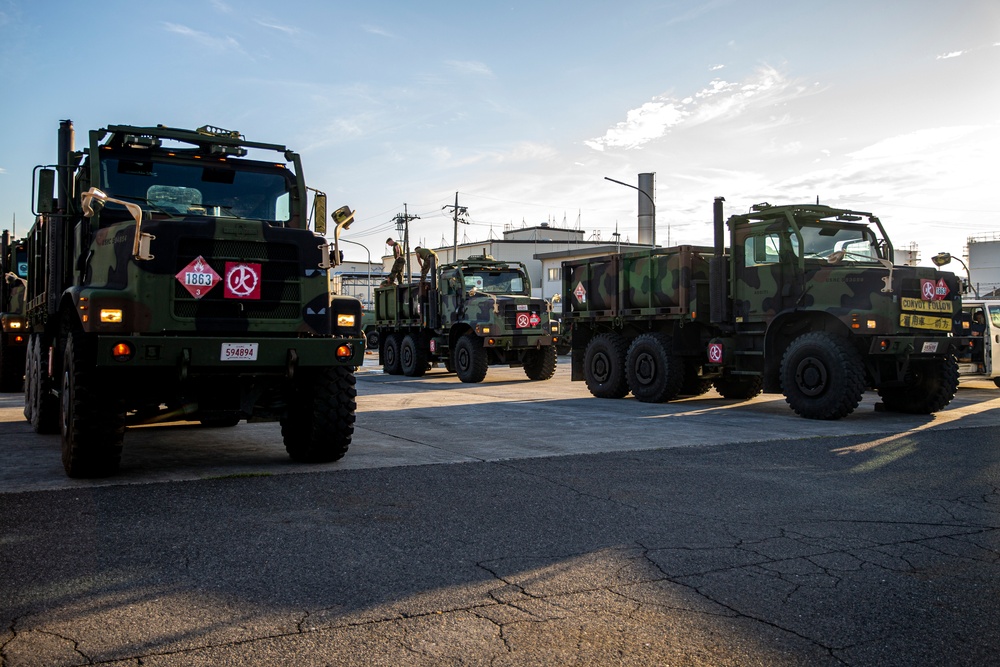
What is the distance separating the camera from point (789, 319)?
12688 millimetres

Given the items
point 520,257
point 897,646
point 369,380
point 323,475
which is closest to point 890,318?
point 323,475

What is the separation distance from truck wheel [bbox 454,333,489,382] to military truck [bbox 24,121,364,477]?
11.4 meters

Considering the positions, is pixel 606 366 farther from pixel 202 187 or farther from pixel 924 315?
pixel 202 187

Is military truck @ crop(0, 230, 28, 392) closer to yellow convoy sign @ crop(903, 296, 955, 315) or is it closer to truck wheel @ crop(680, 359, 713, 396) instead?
truck wheel @ crop(680, 359, 713, 396)

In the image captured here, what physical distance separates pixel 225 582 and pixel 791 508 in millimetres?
3739

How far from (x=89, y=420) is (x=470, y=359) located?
13.3 metres

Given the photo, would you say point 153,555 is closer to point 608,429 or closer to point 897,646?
point 897,646

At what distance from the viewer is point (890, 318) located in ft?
38.2

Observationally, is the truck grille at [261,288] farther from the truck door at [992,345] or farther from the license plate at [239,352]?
the truck door at [992,345]

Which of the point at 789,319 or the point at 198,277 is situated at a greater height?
the point at 198,277

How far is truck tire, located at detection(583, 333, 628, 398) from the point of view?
15.6m

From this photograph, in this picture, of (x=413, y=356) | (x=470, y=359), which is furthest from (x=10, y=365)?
Answer: (x=413, y=356)

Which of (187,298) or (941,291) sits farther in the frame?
(941,291)

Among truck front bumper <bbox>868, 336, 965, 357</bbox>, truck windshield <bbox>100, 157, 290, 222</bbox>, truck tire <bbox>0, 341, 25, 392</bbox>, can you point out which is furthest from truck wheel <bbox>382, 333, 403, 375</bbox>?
truck windshield <bbox>100, 157, 290, 222</bbox>
